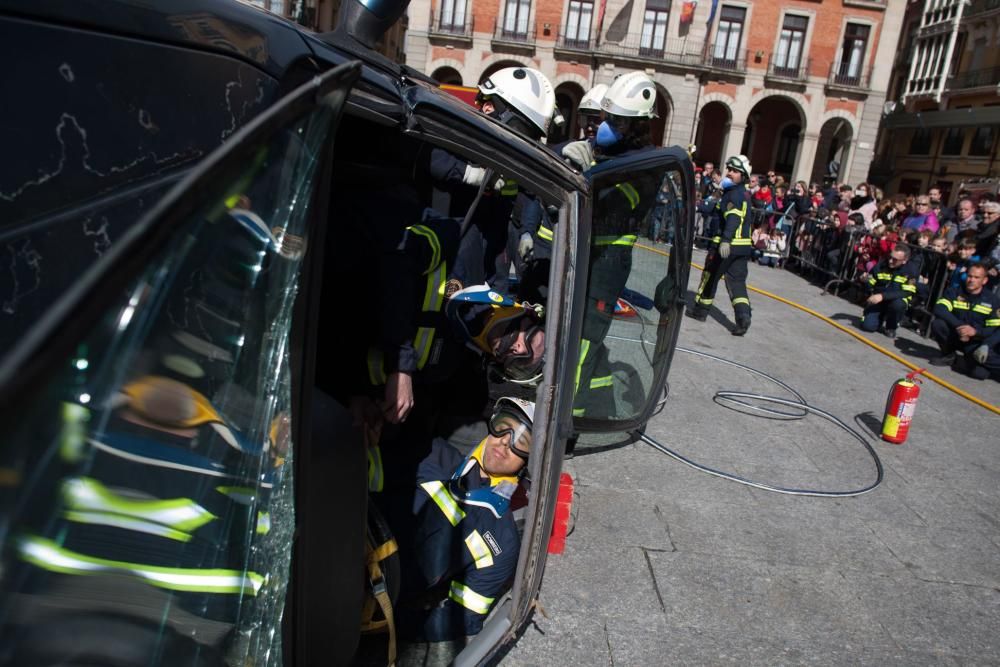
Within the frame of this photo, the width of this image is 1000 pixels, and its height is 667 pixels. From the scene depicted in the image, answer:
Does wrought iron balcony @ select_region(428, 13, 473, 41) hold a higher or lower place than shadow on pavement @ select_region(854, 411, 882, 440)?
higher

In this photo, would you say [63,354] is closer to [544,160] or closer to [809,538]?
[544,160]

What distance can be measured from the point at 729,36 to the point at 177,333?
39016 mm

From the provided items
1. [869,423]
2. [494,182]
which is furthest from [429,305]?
[869,423]

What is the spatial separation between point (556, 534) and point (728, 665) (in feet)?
2.81

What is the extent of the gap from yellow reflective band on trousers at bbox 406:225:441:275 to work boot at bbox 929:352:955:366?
7.18 meters

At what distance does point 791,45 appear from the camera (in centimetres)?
3547

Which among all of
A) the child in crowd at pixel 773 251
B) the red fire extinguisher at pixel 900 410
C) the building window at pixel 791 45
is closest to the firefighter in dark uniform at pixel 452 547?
the red fire extinguisher at pixel 900 410

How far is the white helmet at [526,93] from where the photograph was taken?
3.67 m

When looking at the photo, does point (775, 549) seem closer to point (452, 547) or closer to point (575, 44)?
point (452, 547)

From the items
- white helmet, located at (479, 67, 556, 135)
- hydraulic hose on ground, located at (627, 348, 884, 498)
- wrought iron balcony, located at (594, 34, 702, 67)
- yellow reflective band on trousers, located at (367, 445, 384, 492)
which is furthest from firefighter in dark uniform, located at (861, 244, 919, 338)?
wrought iron balcony, located at (594, 34, 702, 67)

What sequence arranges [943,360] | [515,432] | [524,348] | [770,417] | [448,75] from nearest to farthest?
[515,432]
[524,348]
[770,417]
[943,360]
[448,75]

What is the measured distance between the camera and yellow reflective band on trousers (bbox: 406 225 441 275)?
100 inches

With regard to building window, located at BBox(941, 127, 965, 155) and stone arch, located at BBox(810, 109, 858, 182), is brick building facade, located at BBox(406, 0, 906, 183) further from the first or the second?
building window, located at BBox(941, 127, 965, 155)

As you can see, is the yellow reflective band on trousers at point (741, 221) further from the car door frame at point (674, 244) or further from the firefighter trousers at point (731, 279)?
the car door frame at point (674, 244)
